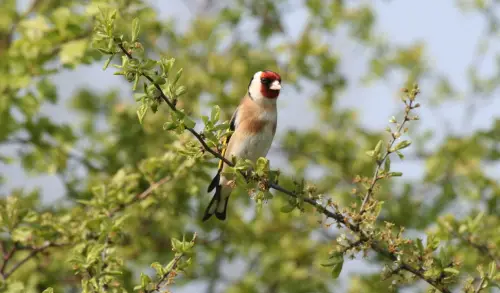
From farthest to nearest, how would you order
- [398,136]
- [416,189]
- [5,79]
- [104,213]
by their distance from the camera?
[416,189] → [5,79] → [104,213] → [398,136]

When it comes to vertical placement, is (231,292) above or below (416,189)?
below

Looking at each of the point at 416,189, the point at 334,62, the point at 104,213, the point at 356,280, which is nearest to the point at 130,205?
the point at 104,213

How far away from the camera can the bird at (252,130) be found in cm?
441

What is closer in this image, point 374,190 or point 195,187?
point 374,190

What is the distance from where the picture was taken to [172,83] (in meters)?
2.77

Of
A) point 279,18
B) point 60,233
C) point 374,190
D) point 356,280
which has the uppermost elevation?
point 279,18

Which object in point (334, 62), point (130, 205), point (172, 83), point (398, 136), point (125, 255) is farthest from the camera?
point (334, 62)

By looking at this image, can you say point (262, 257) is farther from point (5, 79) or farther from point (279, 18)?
point (5, 79)

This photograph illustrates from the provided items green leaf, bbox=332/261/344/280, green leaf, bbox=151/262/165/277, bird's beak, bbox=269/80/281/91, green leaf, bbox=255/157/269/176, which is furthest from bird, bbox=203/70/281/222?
green leaf, bbox=151/262/165/277

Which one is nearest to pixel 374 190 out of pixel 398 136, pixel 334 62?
pixel 398 136

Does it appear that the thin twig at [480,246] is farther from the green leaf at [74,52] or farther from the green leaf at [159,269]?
the green leaf at [74,52]

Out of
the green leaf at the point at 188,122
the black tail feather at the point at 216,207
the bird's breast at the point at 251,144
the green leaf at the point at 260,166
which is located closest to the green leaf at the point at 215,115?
the green leaf at the point at 188,122

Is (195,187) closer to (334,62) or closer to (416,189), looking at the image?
(334,62)

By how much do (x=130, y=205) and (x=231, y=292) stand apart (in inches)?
128
